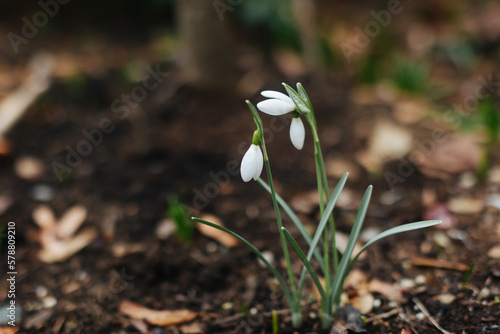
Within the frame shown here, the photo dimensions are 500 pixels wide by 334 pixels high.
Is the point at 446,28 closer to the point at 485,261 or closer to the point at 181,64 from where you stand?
the point at 181,64

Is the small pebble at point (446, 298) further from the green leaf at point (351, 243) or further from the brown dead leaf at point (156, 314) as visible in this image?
the brown dead leaf at point (156, 314)

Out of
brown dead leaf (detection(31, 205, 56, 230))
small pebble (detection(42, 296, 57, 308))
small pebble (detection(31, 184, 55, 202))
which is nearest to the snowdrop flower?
small pebble (detection(42, 296, 57, 308))

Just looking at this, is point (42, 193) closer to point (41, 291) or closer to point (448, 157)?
point (41, 291)

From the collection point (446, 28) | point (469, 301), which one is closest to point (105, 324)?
point (469, 301)

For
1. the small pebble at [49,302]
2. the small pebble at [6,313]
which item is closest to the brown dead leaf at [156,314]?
the small pebble at [49,302]

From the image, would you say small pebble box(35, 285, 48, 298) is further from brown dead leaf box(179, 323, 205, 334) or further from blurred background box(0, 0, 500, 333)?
brown dead leaf box(179, 323, 205, 334)

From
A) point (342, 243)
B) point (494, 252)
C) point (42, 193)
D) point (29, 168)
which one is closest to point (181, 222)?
point (342, 243)
